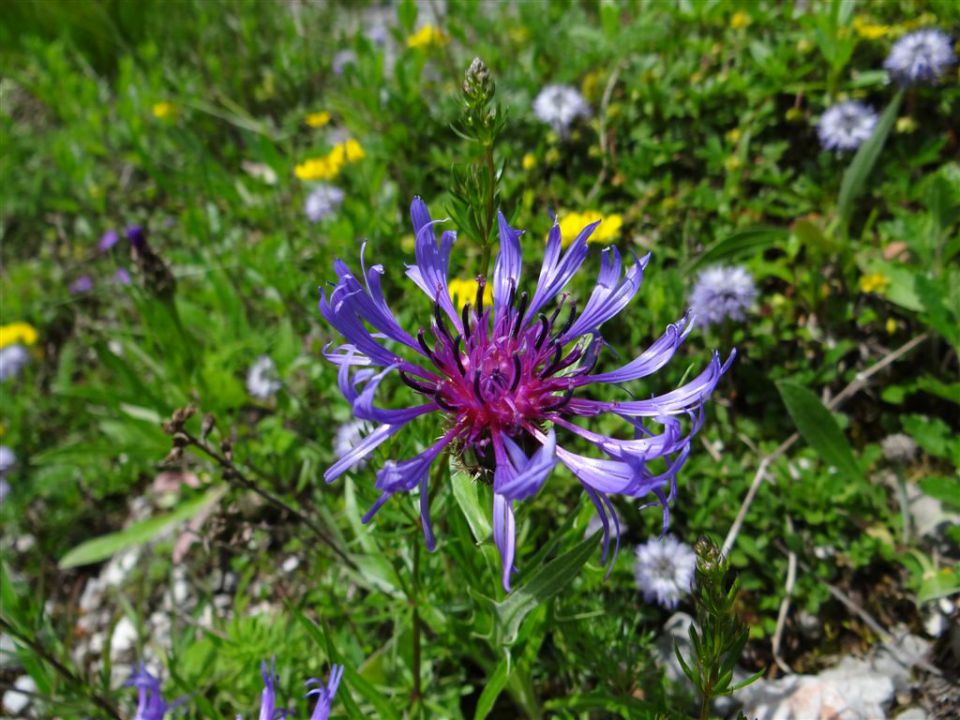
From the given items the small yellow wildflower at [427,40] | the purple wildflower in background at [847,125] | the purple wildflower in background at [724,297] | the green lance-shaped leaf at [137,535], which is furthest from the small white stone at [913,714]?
the small yellow wildflower at [427,40]

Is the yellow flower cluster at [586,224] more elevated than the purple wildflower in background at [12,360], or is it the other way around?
the yellow flower cluster at [586,224]

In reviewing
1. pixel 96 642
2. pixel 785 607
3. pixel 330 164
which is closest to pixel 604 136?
pixel 330 164

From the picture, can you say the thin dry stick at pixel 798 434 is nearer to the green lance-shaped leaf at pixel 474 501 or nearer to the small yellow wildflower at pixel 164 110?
the green lance-shaped leaf at pixel 474 501

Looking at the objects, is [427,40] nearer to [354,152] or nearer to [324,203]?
[354,152]

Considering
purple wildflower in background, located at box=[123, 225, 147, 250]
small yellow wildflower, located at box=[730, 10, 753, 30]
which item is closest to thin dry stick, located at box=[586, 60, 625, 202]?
small yellow wildflower, located at box=[730, 10, 753, 30]

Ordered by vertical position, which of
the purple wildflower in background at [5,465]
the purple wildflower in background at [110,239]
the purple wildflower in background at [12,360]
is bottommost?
the purple wildflower in background at [5,465]

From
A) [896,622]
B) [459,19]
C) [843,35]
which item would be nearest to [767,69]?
[843,35]
